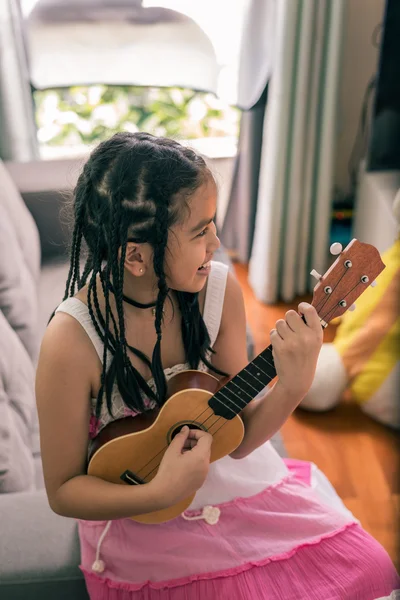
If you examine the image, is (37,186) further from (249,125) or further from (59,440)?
(59,440)

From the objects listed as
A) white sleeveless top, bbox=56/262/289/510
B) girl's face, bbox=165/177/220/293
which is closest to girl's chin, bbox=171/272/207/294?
girl's face, bbox=165/177/220/293

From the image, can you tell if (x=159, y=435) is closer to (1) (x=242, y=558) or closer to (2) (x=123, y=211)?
(1) (x=242, y=558)

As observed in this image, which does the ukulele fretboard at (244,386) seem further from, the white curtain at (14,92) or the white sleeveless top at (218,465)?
the white curtain at (14,92)

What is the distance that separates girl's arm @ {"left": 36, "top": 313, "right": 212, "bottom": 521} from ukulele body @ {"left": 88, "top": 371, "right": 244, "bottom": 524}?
0.03 meters

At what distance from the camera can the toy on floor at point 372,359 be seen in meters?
2.02

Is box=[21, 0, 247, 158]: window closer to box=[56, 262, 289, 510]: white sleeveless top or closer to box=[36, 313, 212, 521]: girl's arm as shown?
box=[56, 262, 289, 510]: white sleeveless top

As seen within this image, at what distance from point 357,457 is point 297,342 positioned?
119 cm

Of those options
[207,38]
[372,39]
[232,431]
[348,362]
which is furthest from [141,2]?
[232,431]

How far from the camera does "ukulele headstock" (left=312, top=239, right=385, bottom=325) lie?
0.91 metres

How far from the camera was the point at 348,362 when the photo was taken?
2084 mm

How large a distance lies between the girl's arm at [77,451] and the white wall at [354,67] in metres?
2.04

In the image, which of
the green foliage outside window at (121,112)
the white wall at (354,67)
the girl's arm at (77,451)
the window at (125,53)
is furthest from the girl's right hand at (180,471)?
the green foliage outside window at (121,112)

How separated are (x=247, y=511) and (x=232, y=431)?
15 centimetres

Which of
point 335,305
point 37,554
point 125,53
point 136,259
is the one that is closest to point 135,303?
point 136,259
